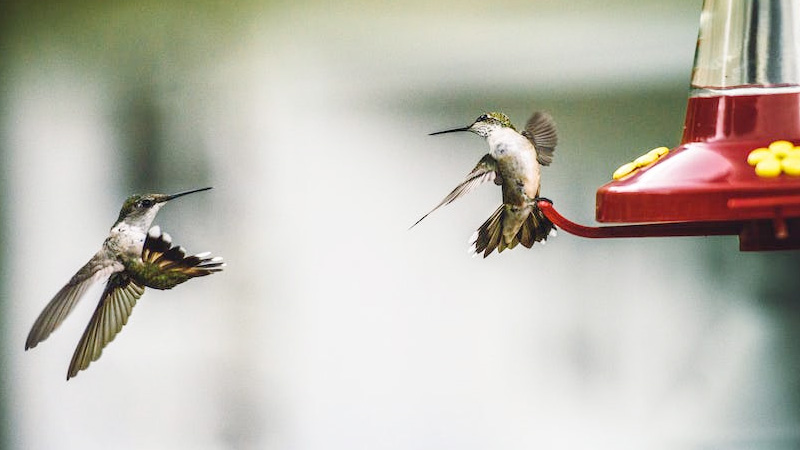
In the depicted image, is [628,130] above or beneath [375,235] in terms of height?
above

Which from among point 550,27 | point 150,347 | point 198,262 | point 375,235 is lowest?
point 150,347

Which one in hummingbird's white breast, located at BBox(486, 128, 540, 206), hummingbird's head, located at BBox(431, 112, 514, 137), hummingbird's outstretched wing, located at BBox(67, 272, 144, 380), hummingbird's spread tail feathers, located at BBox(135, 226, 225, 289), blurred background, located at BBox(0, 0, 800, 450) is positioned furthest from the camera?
blurred background, located at BBox(0, 0, 800, 450)

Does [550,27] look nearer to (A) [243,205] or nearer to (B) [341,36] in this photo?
(B) [341,36]

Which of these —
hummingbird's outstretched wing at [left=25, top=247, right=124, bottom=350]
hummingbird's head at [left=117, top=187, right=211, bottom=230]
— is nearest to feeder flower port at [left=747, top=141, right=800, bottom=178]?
hummingbird's head at [left=117, top=187, right=211, bottom=230]

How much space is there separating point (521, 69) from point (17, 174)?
1.53 m

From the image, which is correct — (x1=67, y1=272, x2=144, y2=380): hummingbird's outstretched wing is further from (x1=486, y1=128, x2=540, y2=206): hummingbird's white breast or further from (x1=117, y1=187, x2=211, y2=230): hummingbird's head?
(x1=486, y1=128, x2=540, y2=206): hummingbird's white breast

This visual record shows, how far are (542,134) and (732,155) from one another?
655mm

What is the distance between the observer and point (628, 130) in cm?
326

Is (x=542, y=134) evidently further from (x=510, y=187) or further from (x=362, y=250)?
(x=362, y=250)

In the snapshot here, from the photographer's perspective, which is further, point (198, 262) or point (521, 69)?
point (521, 69)

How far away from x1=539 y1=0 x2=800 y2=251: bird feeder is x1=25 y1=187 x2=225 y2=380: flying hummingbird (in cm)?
87

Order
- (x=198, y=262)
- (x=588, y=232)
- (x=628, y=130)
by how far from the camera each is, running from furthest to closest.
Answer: (x=628, y=130) → (x=198, y=262) → (x=588, y=232)

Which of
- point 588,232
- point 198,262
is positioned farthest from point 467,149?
point 588,232

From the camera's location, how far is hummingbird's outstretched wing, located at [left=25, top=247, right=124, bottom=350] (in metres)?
2.26
